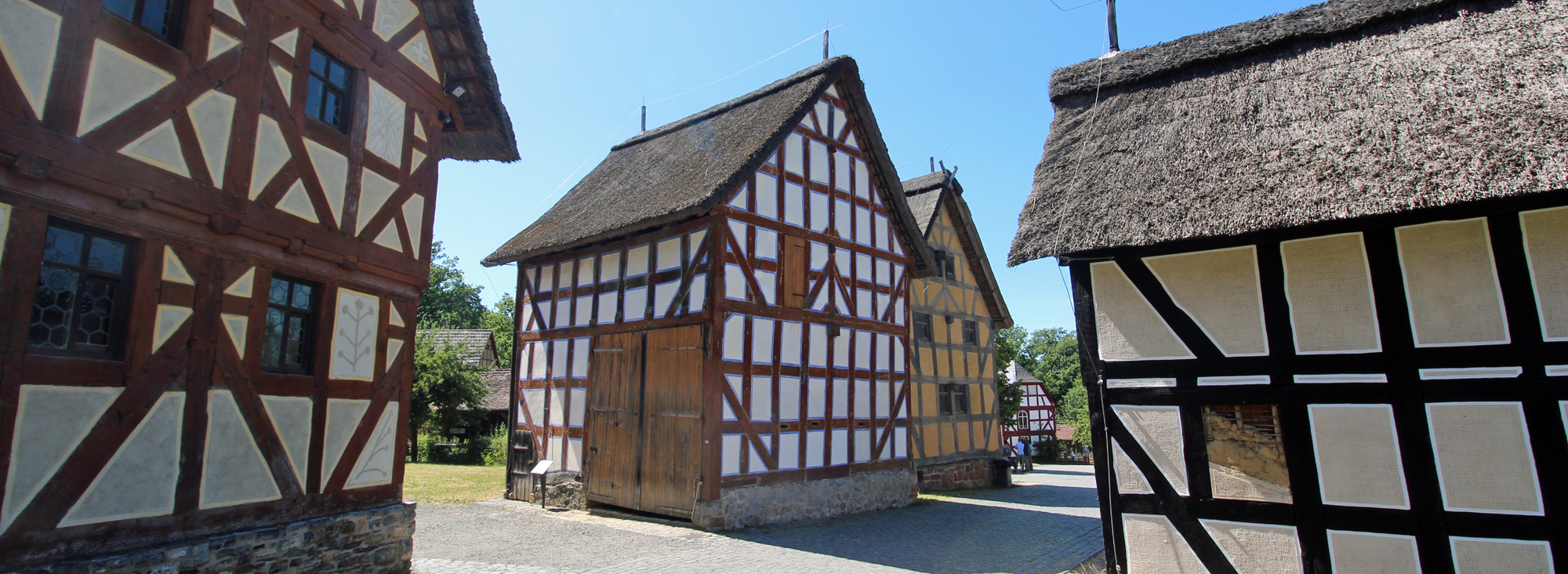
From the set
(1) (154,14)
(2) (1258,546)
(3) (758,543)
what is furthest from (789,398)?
(1) (154,14)

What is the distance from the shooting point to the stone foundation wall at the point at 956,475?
1744cm

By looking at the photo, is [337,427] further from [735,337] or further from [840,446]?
[840,446]

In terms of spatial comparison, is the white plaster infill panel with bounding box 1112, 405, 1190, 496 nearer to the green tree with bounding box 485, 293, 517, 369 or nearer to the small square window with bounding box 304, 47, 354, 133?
the small square window with bounding box 304, 47, 354, 133

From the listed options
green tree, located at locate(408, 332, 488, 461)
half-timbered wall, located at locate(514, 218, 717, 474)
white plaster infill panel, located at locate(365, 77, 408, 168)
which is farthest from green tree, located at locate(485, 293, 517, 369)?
white plaster infill panel, located at locate(365, 77, 408, 168)

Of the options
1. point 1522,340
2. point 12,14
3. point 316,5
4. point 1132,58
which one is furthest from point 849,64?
point 12,14

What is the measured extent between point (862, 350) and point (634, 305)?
445cm

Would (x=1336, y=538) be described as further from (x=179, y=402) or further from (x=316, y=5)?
(x=316, y=5)

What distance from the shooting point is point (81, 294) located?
17.9ft

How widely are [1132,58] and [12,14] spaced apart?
1050cm

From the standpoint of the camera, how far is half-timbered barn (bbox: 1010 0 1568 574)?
5957mm

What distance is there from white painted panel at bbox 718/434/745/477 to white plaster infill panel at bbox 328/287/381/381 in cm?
504

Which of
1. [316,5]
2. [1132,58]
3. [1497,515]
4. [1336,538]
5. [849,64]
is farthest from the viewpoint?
[849,64]

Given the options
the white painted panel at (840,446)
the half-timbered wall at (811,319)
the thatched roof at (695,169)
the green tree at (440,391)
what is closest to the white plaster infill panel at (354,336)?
the thatched roof at (695,169)

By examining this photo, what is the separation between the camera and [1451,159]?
602cm
